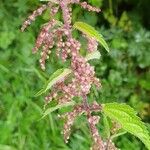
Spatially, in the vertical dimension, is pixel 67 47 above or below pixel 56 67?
above

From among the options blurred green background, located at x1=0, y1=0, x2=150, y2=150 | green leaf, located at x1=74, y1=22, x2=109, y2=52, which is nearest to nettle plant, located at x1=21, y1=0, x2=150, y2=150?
green leaf, located at x1=74, y1=22, x2=109, y2=52

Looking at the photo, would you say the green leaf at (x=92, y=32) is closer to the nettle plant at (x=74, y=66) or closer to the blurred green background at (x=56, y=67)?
the nettle plant at (x=74, y=66)

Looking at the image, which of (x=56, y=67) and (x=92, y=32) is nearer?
(x=92, y=32)

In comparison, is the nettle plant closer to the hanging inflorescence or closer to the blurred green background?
the hanging inflorescence

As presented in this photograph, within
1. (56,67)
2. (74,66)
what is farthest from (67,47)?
(56,67)

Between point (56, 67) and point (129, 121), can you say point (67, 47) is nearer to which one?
point (129, 121)

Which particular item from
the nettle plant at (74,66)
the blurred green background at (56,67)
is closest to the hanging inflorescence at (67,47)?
the nettle plant at (74,66)

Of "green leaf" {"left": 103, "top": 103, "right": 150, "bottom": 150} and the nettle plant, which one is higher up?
the nettle plant
